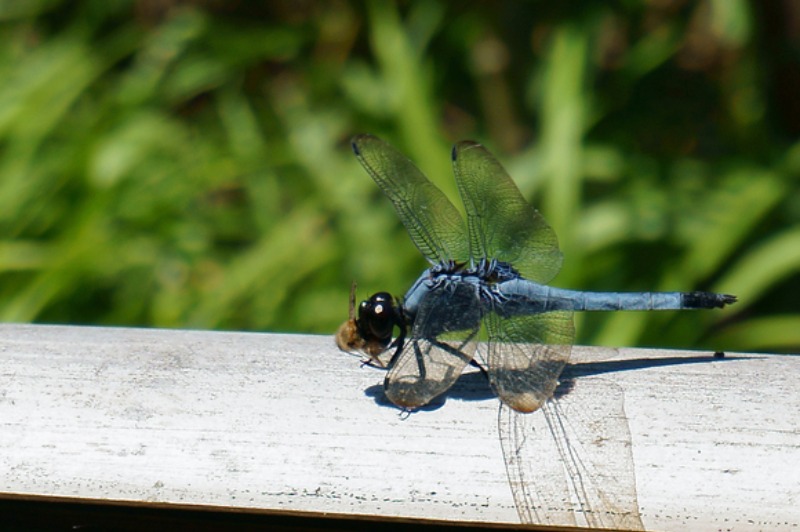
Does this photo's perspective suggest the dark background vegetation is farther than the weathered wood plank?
Yes

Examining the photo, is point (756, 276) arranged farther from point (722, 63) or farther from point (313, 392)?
point (313, 392)

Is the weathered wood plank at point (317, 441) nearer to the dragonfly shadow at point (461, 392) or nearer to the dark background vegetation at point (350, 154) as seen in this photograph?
the dragonfly shadow at point (461, 392)

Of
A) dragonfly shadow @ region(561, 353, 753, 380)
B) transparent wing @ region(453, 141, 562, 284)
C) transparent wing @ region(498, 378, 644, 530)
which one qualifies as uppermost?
transparent wing @ region(453, 141, 562, 284)

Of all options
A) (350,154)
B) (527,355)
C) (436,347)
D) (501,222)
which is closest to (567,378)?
(527,355)

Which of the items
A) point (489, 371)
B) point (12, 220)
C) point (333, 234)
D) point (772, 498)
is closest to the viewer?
point (772, 498)

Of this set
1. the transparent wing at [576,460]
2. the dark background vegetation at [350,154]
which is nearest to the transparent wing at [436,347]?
the transparent wing at [576,460]

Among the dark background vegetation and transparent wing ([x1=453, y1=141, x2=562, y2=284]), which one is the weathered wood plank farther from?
the dark background vegetation

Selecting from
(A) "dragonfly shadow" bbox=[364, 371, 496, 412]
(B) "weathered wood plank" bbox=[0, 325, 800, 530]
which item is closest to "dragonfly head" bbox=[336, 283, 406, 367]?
(A) "dragonfly shadow" bbox=[364, 371, 496, 412]

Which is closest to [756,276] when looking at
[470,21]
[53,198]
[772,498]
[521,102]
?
[521,102]
